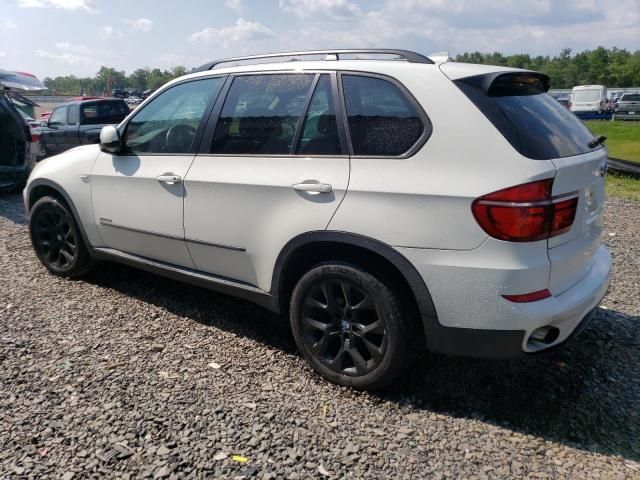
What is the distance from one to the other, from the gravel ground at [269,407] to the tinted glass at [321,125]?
1.38 meters

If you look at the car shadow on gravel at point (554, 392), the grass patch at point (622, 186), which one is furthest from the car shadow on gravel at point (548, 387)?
the grass patch at point (622, 186)

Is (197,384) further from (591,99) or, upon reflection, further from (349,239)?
(591,99)

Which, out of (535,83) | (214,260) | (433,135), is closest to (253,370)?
(214,260)

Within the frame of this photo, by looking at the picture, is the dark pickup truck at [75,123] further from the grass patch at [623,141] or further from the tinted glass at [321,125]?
the grass patch at [623,141]

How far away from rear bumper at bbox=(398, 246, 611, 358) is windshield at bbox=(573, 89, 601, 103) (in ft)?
126

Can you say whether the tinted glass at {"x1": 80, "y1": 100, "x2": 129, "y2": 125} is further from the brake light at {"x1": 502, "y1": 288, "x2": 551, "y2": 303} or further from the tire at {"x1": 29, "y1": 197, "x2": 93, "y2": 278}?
the brake light at {"x1": 502, "y1": 288, "x2": 551, "y2": 303}

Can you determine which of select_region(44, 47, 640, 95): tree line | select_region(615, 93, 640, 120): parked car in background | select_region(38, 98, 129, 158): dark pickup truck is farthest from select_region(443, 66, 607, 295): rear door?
select_region(44, 47, 640, 95): tree line

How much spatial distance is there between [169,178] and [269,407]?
1708mm

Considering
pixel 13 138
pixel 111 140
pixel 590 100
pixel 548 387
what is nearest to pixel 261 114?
pixel 111 140

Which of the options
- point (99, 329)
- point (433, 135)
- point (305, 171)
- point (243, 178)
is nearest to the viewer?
point (433, 135)

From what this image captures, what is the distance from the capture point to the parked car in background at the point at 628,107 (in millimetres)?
33094

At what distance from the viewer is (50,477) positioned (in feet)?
7.91

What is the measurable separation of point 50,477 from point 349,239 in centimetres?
179

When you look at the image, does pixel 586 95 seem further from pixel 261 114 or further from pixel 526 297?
pixel 526 297
